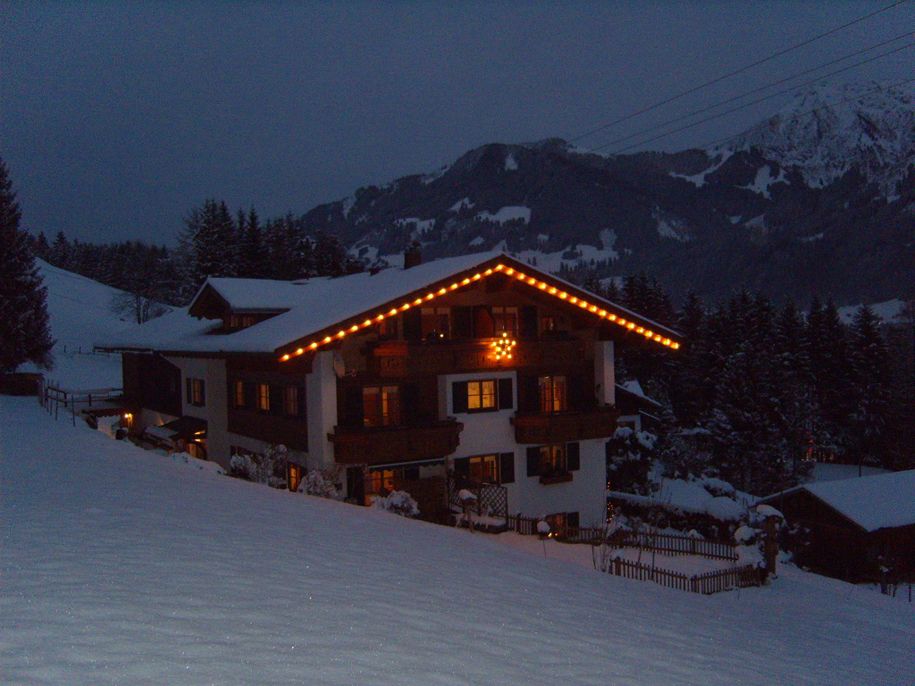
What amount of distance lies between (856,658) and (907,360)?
63450 millimetres

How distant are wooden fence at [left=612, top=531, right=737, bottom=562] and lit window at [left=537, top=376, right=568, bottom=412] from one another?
5.86 meters

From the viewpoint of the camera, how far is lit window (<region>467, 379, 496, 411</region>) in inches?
1004

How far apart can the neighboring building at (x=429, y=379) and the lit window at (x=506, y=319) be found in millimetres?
54

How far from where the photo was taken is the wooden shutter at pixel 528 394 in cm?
2628

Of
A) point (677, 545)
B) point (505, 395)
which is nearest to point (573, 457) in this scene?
point (505, 395)

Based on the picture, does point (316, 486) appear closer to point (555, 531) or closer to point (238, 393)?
point (555, 531)

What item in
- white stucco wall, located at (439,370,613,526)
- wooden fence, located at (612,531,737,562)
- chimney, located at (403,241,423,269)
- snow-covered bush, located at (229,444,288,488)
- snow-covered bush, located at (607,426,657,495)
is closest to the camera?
snow-covered bush, located at (229,444,288,488)

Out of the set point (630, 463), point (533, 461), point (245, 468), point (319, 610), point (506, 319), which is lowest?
point (630, 463)

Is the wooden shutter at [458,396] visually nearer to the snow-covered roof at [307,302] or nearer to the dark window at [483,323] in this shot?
the dark window at [483,323]

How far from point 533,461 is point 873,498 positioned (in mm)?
15302

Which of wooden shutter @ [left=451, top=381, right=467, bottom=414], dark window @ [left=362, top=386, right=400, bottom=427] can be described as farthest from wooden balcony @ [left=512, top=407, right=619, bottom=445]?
dark window @ [left=362, top=386, right=400, bottom=427]

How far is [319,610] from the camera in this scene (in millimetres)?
6555

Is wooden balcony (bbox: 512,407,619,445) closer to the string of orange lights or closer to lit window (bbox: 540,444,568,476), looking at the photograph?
lit window (bbox: 540,444,568,476)

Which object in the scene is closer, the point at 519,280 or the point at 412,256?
the point at 519,280
